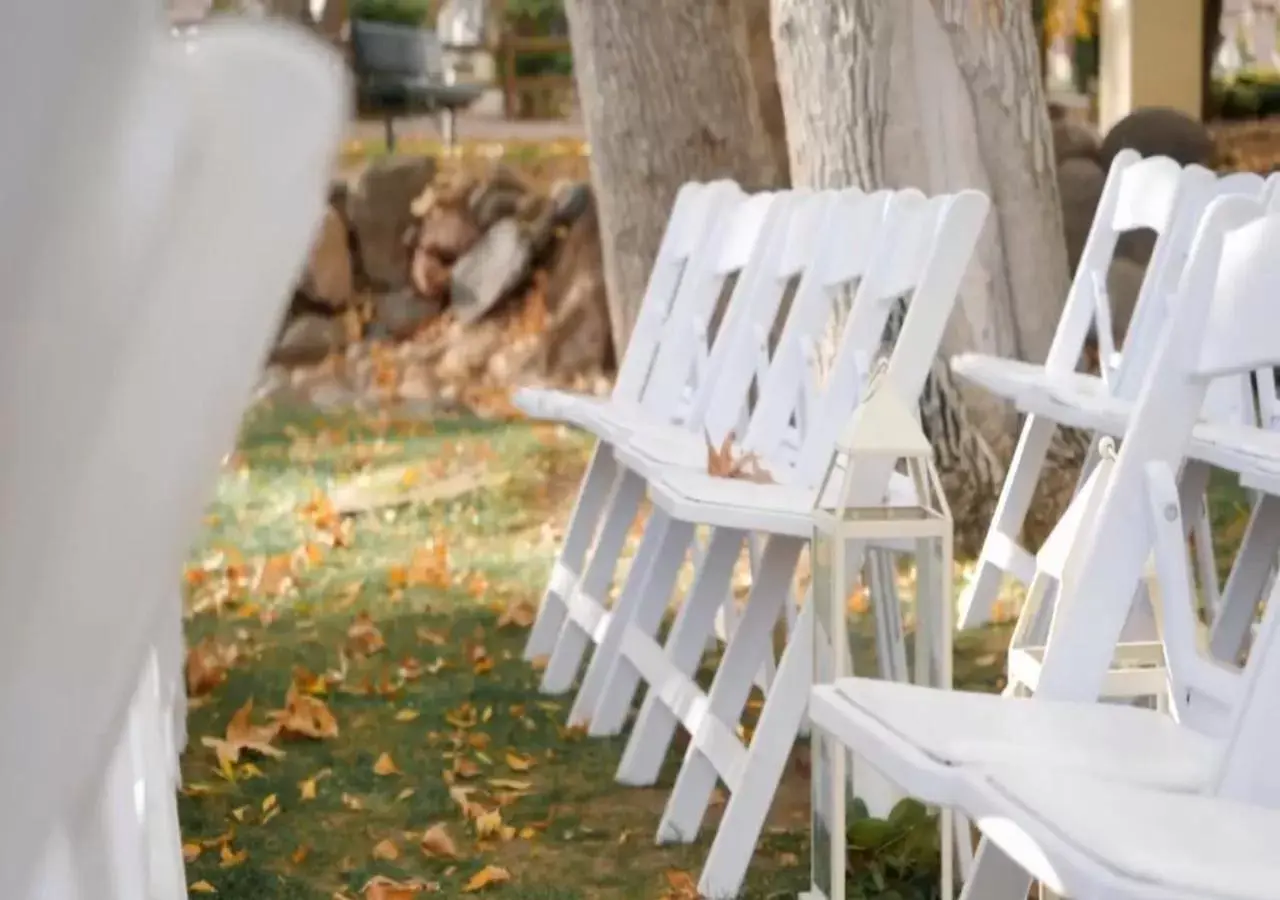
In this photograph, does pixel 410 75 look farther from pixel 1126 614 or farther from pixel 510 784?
pixel 1126 614

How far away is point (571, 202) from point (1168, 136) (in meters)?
3.11

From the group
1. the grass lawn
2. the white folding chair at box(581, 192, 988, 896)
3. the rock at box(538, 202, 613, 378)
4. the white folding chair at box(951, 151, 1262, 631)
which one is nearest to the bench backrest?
the rock at box(538, 202, 613, 378)

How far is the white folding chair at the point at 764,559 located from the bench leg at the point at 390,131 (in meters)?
7.28

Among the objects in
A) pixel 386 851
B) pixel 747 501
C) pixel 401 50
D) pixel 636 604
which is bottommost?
pixel 386 851

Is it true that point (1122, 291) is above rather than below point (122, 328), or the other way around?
below

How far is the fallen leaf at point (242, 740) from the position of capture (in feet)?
11.8

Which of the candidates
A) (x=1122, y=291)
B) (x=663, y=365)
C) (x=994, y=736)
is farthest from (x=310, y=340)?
(x=994, y=736)

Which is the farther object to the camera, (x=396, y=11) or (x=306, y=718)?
(x=396, y=11)

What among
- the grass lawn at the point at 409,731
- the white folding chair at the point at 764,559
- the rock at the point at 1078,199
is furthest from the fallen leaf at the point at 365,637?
the rock at the point at 1078,199

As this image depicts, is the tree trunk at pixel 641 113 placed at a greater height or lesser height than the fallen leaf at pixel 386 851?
greater

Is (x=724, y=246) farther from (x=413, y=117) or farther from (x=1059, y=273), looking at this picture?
(x=413, y=117)

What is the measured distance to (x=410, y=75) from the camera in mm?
10555

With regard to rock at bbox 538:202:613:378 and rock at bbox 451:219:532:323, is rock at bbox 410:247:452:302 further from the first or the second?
A: rock at bbox 538:202:613:378

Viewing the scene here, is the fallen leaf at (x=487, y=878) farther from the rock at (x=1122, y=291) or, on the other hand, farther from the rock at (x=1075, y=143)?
the rock at (x=1075, y=143)
